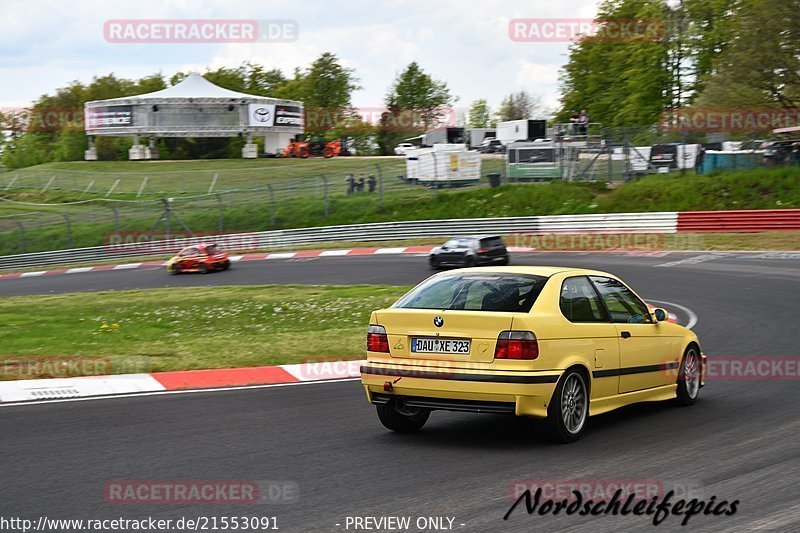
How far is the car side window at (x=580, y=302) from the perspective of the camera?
799 cm

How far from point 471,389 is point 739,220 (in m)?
33.0

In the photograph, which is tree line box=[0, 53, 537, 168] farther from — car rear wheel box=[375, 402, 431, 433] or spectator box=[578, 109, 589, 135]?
car rear wheel box=[375, 402, 431, 433]

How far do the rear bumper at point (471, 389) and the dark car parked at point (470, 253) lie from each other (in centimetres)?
2207

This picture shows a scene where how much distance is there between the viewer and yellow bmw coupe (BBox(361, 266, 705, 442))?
7406 millimetres

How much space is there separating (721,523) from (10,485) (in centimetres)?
460

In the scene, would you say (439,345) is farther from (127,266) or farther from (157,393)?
(127,266)

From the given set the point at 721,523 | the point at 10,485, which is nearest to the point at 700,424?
the point at 721,523

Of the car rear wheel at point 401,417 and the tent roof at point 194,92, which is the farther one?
the tent roof at point 194,92

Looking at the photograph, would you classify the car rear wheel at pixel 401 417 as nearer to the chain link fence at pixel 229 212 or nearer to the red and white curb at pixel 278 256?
the red and white curb at pixel 278 256

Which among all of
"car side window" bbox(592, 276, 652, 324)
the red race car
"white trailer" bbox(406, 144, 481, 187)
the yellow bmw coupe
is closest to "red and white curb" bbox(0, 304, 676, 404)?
the yellow bmw coupe

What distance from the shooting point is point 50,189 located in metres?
65.2

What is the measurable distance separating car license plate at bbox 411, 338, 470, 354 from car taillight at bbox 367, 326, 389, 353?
0.27m

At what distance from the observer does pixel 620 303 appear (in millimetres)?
8742

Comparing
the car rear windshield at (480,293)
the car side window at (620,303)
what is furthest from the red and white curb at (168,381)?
the car side window at (620,303)
